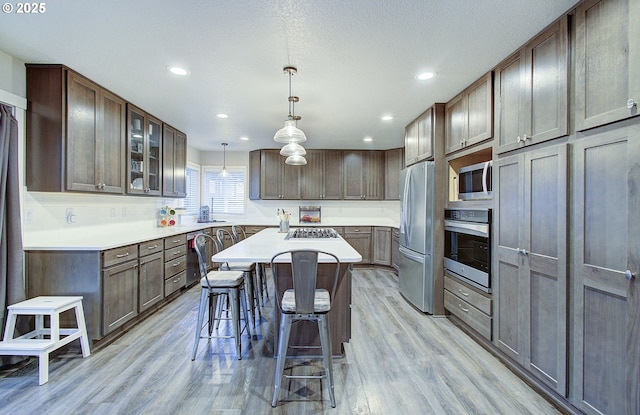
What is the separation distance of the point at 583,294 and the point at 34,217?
4179 mm

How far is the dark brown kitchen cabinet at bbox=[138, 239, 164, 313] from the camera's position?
314 centimetres

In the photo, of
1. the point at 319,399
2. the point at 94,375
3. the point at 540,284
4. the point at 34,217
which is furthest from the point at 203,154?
the point at 540,284

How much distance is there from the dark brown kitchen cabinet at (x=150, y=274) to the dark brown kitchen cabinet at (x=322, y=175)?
10.6ft

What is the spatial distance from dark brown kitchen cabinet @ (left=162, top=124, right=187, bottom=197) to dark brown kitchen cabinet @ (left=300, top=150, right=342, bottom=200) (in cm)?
228

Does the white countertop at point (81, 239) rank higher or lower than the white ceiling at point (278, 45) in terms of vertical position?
lower

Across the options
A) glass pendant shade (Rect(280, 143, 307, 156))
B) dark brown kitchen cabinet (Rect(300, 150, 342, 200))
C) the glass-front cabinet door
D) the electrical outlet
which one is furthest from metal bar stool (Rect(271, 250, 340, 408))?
dark brown kitchen cabinet (Rect(300, 150, 342, 200))

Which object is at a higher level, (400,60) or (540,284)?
(400,60)

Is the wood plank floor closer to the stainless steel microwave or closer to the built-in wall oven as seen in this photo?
the built-in wall oven

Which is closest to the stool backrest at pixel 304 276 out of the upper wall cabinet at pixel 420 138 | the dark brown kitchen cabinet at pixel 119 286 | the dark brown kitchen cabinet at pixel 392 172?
the dark brown kitchen cabinet at pixel 119 286

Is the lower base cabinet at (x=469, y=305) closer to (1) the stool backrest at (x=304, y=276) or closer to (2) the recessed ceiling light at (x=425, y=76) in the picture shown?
(1) the stool backrest at (x=304, y=276)

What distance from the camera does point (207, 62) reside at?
2.47 meters

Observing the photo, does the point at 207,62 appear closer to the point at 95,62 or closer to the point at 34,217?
the point at 95,62

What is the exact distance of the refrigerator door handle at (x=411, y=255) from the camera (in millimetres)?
3525

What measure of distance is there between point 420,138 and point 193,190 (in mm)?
4692
